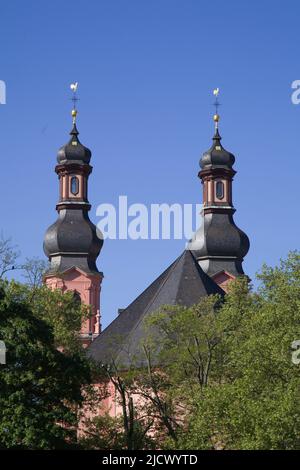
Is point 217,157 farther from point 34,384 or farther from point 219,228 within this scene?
point 34,384

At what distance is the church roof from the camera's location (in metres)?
70.1

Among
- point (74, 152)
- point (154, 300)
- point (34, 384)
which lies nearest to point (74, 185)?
point (74, 152)

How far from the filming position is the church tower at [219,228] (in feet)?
318

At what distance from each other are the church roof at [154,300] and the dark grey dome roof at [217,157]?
2474 cm

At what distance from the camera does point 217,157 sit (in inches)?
3971

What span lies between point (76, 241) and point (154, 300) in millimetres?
25625

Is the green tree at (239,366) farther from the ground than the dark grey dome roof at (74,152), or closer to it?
closer to it

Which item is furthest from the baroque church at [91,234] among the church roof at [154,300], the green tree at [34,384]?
the green tree at [34,384]

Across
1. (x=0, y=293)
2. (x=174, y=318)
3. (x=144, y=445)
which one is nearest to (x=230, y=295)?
Answer: (x=174, y=318)

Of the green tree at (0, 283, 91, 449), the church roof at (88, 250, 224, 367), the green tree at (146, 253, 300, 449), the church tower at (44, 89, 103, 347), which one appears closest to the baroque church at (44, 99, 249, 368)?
the church tower at (44, 89, 103, 347)

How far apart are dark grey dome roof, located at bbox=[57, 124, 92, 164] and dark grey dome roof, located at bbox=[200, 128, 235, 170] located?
8.73m

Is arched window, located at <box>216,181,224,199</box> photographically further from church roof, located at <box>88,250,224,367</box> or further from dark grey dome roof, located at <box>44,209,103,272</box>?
church roof, located at <box>88,250,224,367</box>

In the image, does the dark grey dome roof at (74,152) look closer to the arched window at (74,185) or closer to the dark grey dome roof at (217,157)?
the arched window at (74,185)

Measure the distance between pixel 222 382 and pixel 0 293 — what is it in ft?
33.8
